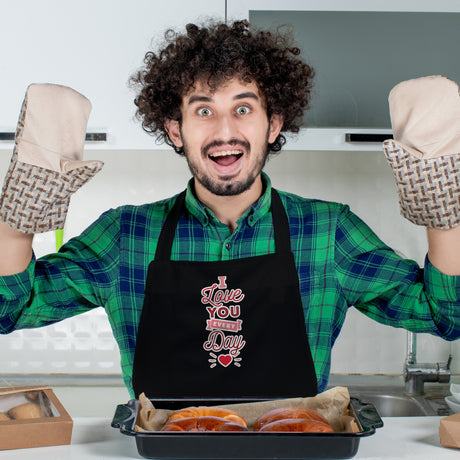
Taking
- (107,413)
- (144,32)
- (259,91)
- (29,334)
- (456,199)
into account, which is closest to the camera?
(456,199)

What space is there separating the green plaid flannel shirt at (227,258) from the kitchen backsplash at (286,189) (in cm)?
90

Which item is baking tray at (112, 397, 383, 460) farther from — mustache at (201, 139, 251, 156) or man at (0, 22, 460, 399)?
mustache at (201, 139, 251, 156)

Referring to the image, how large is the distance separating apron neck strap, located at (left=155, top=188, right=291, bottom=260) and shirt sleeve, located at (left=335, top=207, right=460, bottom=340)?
12cm

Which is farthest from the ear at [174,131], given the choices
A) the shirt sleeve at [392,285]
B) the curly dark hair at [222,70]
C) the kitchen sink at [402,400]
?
the kitchen sink at [402,400]

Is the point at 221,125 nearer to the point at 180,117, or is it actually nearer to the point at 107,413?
the point at 180,117

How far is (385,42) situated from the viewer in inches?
79.8

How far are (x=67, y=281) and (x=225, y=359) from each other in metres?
0.38

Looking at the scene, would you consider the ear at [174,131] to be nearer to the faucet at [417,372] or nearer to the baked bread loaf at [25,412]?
the baked bread loaf at [25,412]

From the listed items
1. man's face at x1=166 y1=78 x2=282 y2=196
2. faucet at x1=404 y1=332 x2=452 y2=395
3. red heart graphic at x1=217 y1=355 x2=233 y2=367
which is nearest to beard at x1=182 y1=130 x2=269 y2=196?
man's face at x1=166 y1=78 x2=282 y2=196

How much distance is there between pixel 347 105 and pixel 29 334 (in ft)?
4.62

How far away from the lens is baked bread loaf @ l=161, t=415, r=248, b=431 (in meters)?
0.94

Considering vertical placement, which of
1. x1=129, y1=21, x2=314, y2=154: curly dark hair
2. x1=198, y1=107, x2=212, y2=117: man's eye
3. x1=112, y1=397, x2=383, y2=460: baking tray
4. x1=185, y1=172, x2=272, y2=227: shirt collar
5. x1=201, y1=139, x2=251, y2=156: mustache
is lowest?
x1=112, y1=397, x2=383, y2=460: baking tray

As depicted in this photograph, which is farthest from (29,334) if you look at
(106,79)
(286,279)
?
(286,279)

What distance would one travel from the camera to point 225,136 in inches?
54.8
